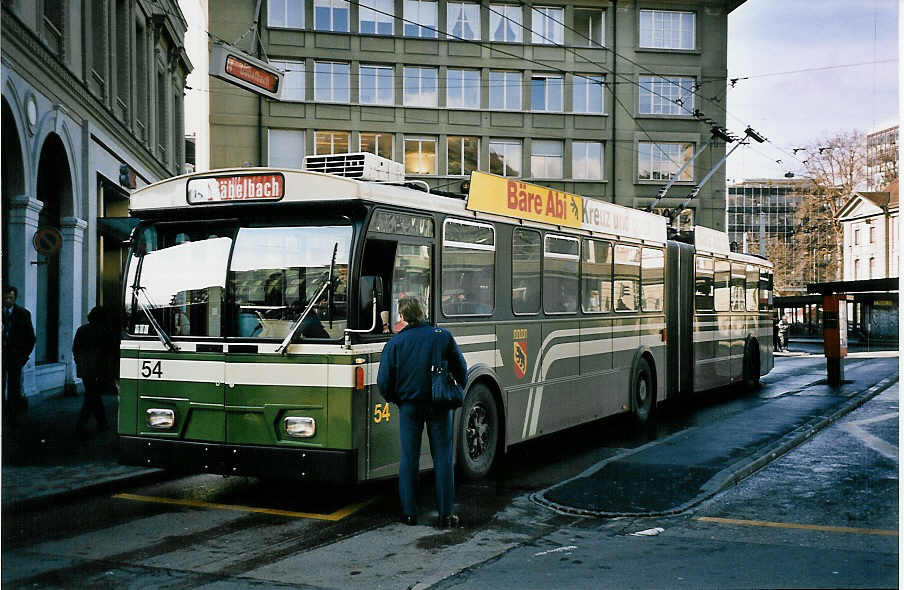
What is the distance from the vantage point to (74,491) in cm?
893

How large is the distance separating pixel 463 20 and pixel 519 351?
34.9 m

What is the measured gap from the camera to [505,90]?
4422cm

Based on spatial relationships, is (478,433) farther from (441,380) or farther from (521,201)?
(521,201)

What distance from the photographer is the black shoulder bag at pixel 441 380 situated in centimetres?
761

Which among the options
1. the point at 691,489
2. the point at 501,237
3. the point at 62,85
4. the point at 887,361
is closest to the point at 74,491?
the point at 501,237

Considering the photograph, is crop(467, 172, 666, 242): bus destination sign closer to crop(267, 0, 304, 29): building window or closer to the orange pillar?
the orange pillar

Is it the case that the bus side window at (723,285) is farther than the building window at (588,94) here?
No

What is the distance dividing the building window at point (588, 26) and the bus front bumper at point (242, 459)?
3890 cm

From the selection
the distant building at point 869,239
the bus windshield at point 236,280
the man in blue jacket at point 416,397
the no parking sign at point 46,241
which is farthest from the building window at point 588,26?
the man in blue jacket at point 416,397

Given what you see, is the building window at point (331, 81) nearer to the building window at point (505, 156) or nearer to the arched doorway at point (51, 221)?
the building window at point (505, 156)

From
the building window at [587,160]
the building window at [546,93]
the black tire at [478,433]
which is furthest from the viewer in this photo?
the building window at [587,160]

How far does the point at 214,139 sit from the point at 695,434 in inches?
1305

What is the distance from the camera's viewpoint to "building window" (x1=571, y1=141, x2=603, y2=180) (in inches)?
1807

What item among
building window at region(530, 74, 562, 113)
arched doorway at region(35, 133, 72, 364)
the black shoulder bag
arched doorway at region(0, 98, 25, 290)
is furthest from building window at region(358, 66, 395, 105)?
the black shoulder bag
